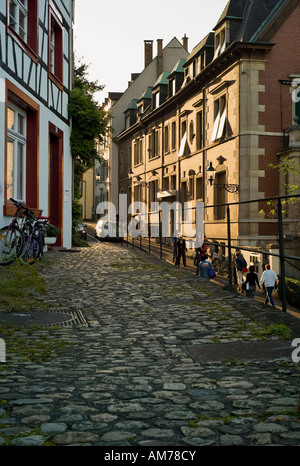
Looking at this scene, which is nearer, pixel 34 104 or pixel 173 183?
pixel 34 104

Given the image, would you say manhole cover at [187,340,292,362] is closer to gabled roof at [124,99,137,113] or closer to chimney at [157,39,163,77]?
gabled roof at [124,99,137,113]

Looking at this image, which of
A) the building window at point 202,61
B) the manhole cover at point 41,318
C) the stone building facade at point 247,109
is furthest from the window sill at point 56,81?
the building window at point 202,61

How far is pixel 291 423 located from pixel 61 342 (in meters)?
2.71

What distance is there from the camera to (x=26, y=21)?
14.4 metres

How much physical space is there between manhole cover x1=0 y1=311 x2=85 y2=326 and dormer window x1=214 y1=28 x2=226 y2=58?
23.1 metres

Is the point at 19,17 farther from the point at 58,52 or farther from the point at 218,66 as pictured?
the point at 218,66

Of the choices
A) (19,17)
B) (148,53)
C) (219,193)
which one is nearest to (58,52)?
(19,17)

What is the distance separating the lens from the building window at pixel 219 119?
27.5m

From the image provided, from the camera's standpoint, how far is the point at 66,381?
4109mm

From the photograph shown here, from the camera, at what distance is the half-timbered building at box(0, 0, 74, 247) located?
11938mm

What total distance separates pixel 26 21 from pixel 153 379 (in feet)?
40.7

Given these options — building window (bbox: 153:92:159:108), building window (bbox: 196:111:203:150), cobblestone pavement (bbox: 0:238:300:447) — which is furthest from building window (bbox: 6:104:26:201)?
building window (bbox: 153:92:159:108)

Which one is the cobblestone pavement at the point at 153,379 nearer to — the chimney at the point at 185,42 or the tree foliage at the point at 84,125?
the tree foliage at the point at 84,125
